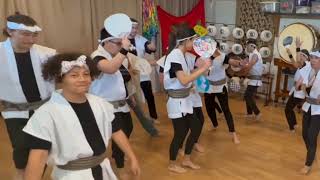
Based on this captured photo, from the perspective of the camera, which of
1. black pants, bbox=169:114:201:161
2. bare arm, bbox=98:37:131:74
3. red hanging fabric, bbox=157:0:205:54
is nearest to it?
bare arm, bbox=98:37:131:74

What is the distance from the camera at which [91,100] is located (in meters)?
1.63

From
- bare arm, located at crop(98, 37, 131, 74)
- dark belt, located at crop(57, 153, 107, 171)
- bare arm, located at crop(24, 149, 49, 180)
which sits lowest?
dark belt, located at crop(57, 153, 107, 171)

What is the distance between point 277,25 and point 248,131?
1.93 m

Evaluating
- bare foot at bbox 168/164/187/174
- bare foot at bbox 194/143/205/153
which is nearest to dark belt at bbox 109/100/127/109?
bare foot at bbox 168/164/187/174

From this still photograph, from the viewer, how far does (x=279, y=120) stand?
451 cm

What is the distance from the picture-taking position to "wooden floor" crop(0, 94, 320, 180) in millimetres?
3012

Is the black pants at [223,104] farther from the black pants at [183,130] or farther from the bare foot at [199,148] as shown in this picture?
the black pants at [183,130]

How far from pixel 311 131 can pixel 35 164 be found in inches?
88.9

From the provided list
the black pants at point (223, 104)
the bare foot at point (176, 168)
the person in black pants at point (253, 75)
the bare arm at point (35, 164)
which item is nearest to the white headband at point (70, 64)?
the bare arm at point (35, 164)

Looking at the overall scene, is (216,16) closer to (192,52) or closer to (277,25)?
(277,25)

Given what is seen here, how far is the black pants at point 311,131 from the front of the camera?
2.86 m

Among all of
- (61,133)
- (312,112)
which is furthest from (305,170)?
(61,133)

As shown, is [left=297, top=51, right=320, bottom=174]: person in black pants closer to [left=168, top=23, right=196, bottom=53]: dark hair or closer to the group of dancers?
the group of dancers

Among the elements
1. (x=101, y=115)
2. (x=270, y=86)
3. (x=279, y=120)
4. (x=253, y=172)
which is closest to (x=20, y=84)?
(x=101, y=115)
